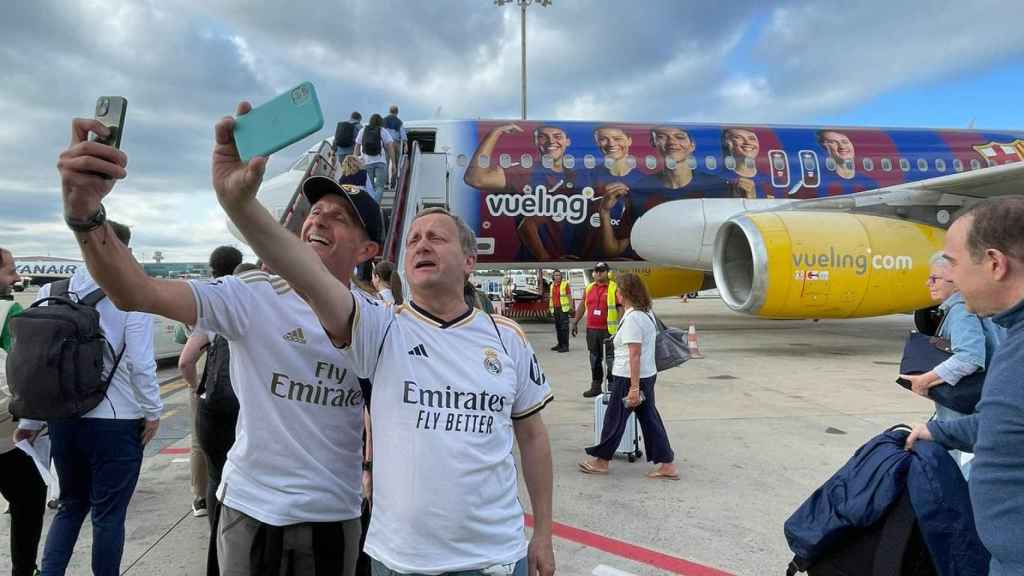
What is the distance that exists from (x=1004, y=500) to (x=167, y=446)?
5432mm

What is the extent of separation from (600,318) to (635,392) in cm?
330

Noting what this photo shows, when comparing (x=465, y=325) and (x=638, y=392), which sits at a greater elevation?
(x=465, y=325)

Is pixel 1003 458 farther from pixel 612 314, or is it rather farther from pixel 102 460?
pixel 612 314

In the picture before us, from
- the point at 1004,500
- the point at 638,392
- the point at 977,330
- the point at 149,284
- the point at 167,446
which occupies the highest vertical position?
the point at 149,284

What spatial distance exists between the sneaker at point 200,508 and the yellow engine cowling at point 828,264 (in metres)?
7.52

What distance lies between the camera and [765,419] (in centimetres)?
552

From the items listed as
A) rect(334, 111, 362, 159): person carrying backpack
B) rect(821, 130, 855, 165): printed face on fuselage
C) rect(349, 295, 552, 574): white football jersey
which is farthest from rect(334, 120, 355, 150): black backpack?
rect(821, 130, 855, 165): printed face on fuselage

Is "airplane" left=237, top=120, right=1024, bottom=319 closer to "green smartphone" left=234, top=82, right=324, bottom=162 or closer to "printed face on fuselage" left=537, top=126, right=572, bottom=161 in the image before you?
"printed face on fuselage" left=537, top=126, right=572, bottom=161

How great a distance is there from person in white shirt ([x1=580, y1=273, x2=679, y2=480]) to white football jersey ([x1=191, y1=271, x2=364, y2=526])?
2.94 metres

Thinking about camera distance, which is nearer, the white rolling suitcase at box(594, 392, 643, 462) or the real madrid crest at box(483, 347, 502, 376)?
the real madrid crest at box(483, 347, 502, 376)

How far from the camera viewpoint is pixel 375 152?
7461 mm

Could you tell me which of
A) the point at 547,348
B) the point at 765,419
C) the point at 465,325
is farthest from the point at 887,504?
the point at 547,348

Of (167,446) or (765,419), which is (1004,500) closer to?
(765,419)

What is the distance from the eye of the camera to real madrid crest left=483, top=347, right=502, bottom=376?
1490 millimetres
